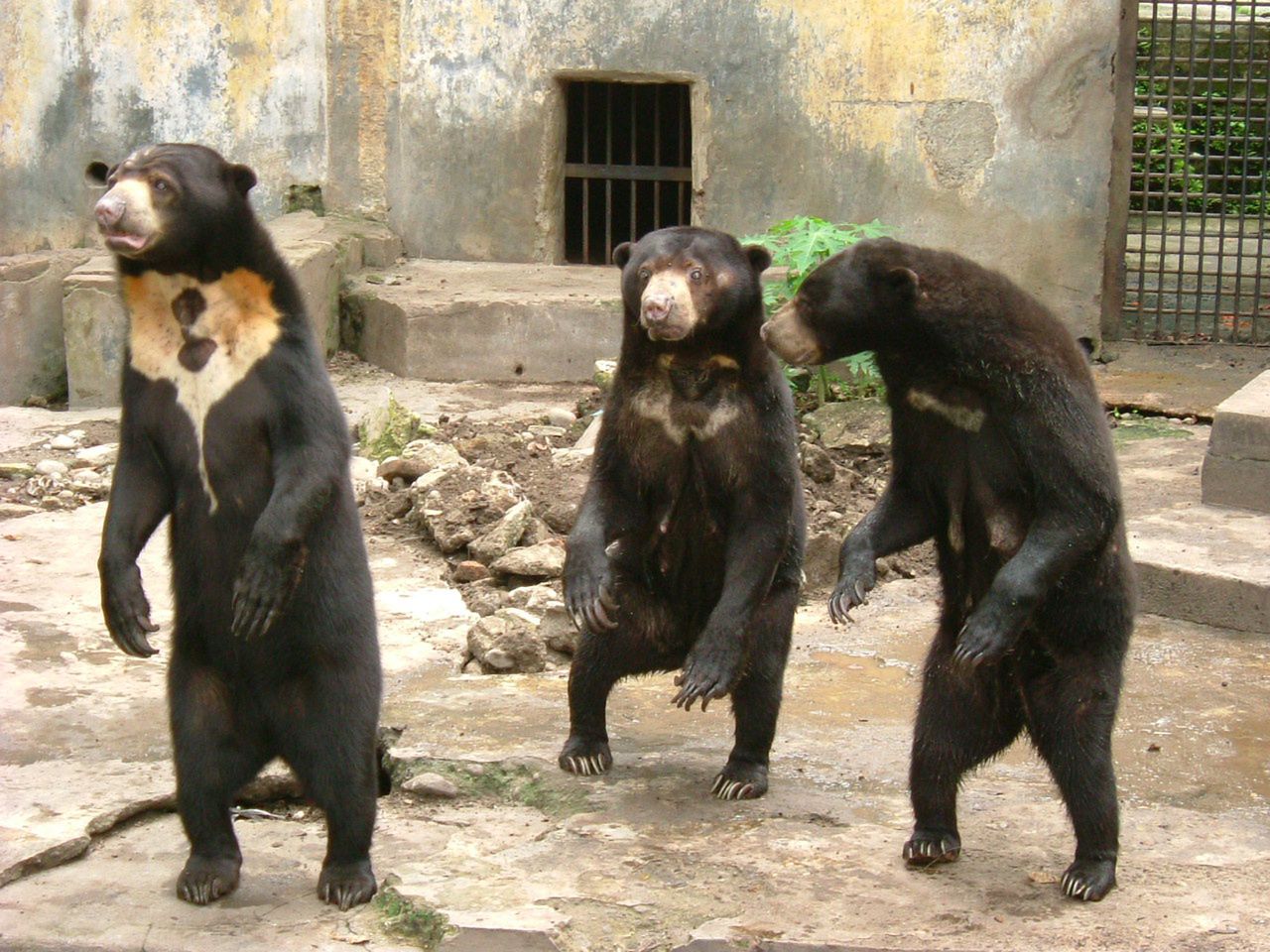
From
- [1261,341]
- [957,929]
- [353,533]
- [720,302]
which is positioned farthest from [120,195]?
[1261,341]

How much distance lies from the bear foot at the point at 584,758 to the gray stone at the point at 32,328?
19.5 ft

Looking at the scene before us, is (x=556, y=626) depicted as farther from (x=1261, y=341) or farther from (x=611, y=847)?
(x=1261, y=341)

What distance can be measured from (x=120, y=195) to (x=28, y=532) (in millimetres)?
3608

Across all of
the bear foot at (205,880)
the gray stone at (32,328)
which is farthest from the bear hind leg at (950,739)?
the gray stone at (32,328)

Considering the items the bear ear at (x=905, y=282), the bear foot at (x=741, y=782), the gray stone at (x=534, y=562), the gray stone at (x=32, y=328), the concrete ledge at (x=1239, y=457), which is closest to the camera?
the bear ear at (x=905, y=282)

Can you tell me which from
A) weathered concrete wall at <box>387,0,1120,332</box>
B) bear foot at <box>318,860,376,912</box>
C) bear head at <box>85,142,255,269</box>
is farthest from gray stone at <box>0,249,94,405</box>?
bear foot at <box>318,860,376,912</box>

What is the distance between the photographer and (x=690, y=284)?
4.71 metres

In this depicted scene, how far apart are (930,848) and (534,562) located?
8.79 feet

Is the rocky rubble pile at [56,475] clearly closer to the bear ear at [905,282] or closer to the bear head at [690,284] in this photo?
the bear head at [690,284]

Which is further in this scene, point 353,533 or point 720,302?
point 720,302

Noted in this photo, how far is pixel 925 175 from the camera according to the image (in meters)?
10.4

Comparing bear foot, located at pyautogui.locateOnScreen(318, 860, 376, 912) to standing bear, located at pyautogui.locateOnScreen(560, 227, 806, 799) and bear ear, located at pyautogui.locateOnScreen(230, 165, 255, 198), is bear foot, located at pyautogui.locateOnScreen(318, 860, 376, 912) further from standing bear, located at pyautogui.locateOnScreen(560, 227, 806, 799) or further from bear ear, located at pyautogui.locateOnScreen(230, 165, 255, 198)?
bear ear, located at pyautogui.locateOnScreen(230, 165, 255, 198)

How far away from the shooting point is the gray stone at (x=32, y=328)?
9.73 metres

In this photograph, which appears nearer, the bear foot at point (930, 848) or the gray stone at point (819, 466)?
the bear foot at point (930, 848)
